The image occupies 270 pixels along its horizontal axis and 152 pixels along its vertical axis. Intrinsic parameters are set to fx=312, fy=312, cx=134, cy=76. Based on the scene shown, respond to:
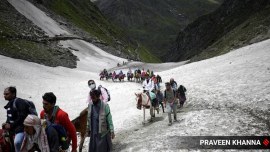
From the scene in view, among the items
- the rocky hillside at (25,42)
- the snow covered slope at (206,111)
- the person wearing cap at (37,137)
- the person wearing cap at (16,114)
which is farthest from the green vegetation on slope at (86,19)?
the person wearing cap at (37,137)

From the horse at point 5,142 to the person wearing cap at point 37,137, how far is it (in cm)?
179

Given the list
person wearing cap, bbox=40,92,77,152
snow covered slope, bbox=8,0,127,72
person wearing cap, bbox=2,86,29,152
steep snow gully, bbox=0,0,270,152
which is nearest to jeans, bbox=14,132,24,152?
person wearing cap, bbox=2,86,29,152

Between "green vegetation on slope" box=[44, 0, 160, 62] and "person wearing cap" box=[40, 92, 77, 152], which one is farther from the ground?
"green vegetation on slope" box=[44, 0, 160, 62]

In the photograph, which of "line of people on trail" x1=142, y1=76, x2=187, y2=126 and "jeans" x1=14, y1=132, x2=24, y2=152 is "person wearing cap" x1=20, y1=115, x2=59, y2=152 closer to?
"jeans" x1=14, y1=132, x2=24, y2=152

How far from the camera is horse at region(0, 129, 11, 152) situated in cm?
935

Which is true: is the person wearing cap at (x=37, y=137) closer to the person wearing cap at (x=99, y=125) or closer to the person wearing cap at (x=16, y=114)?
the person wearing cap at (x=16, y=114)

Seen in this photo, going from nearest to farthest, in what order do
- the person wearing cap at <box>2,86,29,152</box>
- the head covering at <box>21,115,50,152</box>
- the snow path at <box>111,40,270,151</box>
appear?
1. the head covering at <box>21,115,50,152</box>
2. the person wearing cap at <box>2,86,29,152</box>
3. the snow path at <box>111,40,270,151</box>

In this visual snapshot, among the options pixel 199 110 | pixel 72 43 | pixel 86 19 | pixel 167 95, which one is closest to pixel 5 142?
pixel 167 95

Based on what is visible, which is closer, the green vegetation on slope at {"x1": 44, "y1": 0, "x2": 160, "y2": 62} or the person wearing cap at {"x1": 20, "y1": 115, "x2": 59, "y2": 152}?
the person wearing cap at {"x1": 20, "y1": 115, "x2": 59, "y2": 152}

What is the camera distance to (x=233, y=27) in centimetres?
12406

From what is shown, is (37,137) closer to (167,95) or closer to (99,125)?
(99,125)

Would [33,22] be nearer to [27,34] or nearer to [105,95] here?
[27,34]

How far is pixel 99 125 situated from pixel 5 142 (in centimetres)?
288

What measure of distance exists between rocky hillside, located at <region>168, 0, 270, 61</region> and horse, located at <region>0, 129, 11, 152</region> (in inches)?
1884
